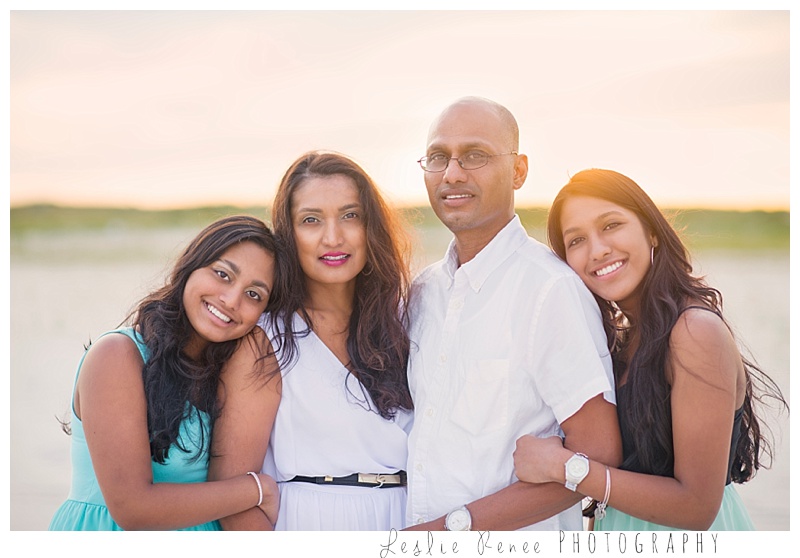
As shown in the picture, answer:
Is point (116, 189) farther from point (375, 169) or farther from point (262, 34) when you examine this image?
point (375, 169)

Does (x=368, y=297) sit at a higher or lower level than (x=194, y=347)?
higher

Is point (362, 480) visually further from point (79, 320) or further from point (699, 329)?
point (79, 320)

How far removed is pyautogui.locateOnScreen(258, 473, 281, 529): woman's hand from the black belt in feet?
0.34

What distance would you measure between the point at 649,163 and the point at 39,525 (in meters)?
4.77

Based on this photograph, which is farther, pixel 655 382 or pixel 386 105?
pixel 386 105

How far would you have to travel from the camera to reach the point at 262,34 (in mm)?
5074

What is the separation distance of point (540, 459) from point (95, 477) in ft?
5.50

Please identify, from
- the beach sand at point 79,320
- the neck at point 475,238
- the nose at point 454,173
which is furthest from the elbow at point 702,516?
the nose at point 454,173

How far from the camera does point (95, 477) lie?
3.11 m

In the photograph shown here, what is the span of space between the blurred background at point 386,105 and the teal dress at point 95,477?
0.69m

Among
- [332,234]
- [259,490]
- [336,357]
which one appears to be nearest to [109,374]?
[259,490]

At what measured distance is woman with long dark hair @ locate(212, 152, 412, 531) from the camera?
313 cm

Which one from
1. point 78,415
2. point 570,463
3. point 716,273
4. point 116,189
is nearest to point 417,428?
point 570,463

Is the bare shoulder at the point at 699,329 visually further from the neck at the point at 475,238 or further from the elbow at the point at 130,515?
the elbow at the point at 130,515
